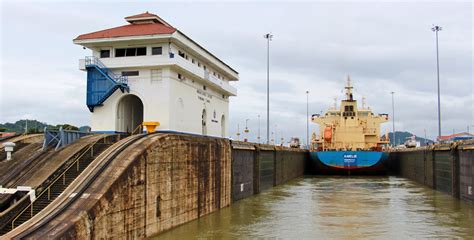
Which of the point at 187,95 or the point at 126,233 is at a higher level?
the point at 187,95

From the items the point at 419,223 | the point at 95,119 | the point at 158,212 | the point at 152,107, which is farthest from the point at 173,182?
the point at 419,223

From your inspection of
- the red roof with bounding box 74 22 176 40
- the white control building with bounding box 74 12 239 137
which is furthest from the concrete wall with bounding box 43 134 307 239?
A: the red roof with bounding box 74 22 176 40

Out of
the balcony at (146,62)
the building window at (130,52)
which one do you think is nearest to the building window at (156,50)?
the building window at (130,52)

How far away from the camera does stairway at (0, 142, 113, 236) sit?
1377 centimetres

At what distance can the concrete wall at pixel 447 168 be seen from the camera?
92.5 feet

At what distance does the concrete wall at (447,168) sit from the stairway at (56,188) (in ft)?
68.6

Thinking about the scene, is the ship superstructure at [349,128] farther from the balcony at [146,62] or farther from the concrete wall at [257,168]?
the balcony at [146,62]

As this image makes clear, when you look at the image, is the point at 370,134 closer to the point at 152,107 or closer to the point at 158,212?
the point at 152,107

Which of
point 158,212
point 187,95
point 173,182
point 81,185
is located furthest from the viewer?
point 187,95

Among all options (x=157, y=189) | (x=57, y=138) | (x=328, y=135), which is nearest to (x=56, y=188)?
(x=157, y=189)

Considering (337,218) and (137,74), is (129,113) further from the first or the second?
(337,218)

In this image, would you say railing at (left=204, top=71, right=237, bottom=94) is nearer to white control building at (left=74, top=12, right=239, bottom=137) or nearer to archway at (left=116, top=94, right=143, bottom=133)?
white control building at (left=74, top=12, right=239, bottom=137)

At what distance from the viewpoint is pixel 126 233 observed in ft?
51.6

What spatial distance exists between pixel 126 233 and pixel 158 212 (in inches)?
103
